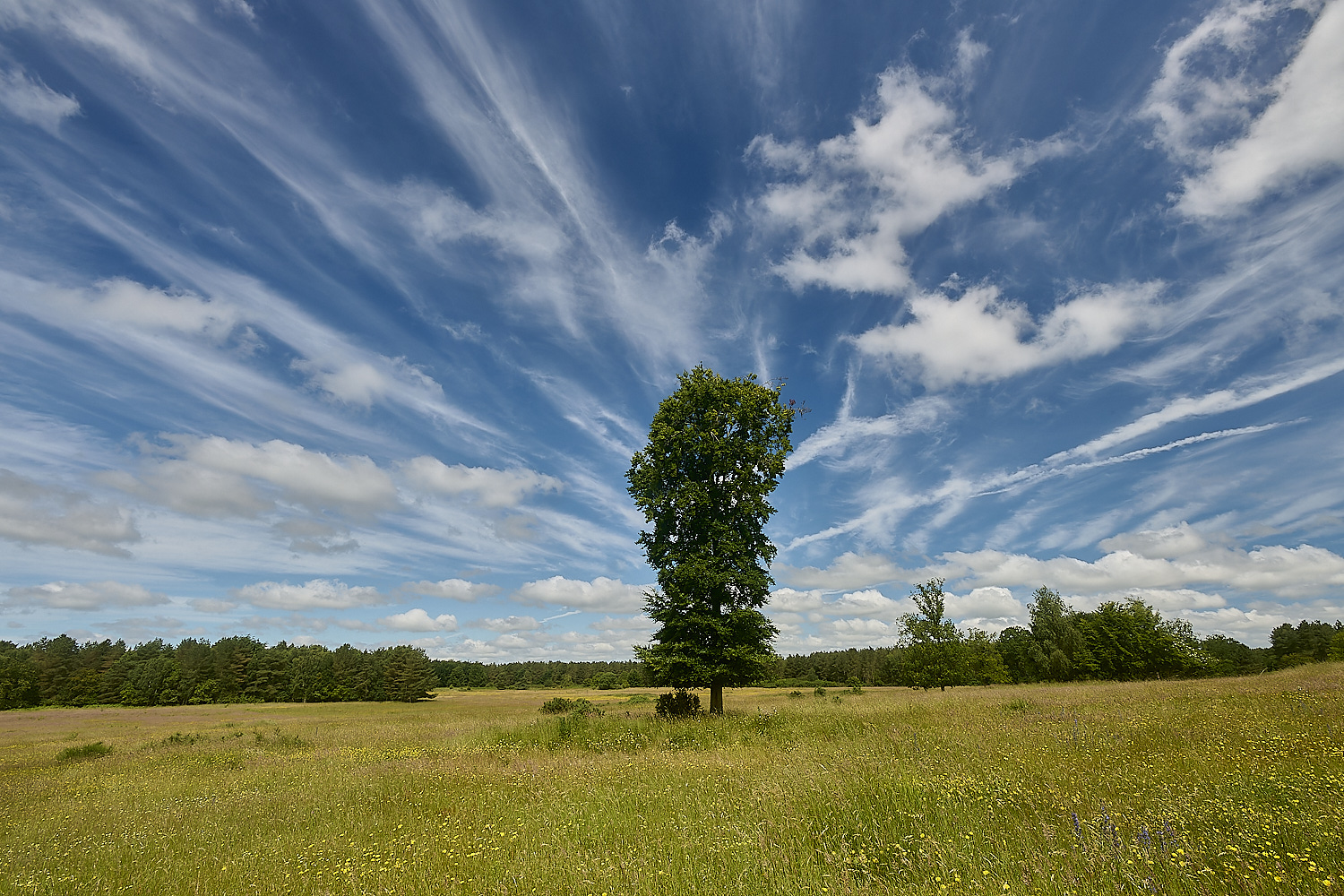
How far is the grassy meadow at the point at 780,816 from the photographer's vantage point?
15.2ft

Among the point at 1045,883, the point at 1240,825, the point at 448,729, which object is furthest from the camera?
the point at 448,729

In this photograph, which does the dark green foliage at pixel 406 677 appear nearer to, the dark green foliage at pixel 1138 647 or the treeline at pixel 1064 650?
the treeline at pixel 1064 650

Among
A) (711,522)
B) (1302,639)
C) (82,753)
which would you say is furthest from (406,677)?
(1302,639)

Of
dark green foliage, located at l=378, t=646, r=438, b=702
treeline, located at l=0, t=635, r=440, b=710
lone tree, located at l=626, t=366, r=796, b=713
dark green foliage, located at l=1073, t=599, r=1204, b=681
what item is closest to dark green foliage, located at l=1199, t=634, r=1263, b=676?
dark green foliage, located at l=1073, t=599, r=1204, b=681

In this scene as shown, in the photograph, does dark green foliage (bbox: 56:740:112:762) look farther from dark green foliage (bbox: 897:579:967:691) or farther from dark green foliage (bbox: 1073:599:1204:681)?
dark green foliage (bbox: 1073:599:1204:681)

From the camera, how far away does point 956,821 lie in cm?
577

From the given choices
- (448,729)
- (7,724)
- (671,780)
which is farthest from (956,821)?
(7,724)

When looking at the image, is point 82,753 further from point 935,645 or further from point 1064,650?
point 1064,650

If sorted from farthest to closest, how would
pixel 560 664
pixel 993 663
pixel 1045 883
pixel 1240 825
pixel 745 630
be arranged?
pixel 560 664
pixel 993 663
pixel 745 630
pixel 1240 825
pixel 1045 883

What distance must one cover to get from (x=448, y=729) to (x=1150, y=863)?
26727 millimetres

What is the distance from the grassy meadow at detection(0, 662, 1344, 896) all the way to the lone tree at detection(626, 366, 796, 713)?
379 cm

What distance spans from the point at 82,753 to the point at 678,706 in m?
25.8

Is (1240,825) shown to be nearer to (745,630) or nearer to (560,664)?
(745,630)

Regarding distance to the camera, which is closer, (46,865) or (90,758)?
(46,865)
